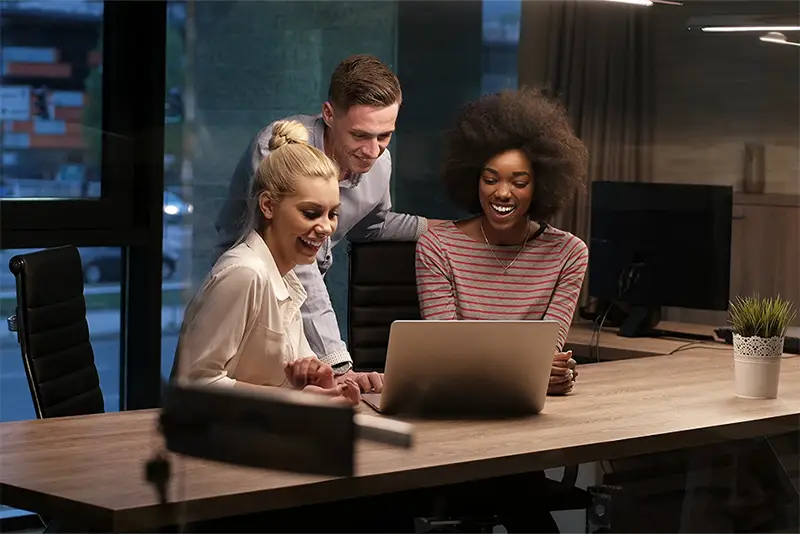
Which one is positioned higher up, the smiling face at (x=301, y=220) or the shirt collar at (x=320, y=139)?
the shirt collar at (x=320, y=139)

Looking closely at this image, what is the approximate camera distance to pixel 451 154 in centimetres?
307

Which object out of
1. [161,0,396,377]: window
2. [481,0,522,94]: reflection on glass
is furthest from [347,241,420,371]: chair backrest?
[481,0,522,94]: reflection on glass

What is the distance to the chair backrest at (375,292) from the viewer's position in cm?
320

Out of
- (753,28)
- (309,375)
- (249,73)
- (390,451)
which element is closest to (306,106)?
(249,73)

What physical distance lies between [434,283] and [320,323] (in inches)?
12.9

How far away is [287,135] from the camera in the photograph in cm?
247

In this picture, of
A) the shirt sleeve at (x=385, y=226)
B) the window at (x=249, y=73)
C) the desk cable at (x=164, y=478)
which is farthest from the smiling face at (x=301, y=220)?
the window at (x=249, y=73)

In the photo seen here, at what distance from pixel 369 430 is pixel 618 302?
221cm

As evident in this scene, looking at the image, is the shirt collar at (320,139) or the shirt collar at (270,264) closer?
the shirt collar at (270,264)

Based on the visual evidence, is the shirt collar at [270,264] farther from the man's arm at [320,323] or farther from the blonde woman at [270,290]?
the man's arm at [320,323]

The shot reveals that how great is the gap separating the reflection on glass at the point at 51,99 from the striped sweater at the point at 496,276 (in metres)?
0.95

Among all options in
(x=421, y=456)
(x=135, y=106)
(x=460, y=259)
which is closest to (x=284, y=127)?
(x=460, y=259)

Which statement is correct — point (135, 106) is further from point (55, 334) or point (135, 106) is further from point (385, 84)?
point (55, 334)

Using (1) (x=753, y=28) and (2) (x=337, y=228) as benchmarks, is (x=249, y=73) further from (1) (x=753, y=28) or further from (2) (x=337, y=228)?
(1) (x=753, y=28)
